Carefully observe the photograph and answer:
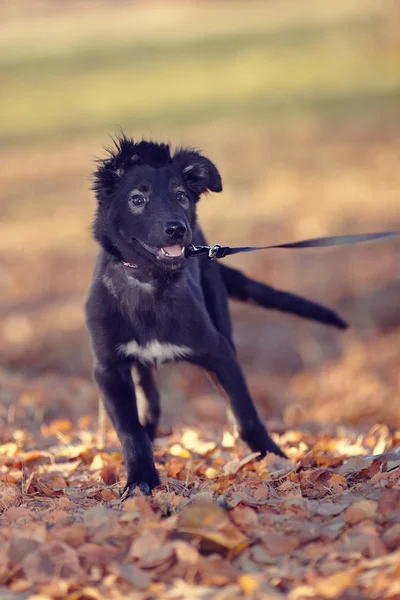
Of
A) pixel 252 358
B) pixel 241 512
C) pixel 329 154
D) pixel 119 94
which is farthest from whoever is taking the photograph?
pixel 119 94

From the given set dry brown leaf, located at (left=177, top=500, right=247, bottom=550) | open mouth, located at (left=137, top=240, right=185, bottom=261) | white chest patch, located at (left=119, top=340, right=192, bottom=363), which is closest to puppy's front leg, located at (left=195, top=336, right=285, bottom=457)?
white chest patch, located at (left=119, top=340, right=192, bottom=363)

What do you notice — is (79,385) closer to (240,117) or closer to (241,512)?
(241,512)

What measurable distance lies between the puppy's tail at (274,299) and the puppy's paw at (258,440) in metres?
1.18

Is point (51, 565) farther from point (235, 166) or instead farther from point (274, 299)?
point (235, 166)

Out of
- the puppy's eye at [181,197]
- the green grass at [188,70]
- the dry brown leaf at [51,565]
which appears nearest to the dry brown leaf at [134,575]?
the dry brown leaf at [51,565]

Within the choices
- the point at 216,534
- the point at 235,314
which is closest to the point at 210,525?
the point at 216,534

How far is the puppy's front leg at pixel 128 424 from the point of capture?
15.2 ft

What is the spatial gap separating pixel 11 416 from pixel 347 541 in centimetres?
370

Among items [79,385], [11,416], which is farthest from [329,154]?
[11,416]

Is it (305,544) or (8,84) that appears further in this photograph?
(8,84)

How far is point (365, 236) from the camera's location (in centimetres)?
503

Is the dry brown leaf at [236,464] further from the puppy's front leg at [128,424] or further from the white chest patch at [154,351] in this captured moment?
the white chest patch at [154,351]

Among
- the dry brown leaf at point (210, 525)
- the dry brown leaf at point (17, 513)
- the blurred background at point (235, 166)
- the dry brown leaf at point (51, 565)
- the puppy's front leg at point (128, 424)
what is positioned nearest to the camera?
the dry brown leaf at point (51, 565)

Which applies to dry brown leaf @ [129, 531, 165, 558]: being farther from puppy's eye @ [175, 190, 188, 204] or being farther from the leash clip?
puppy's eye @ [175, 190, 188, 204]
